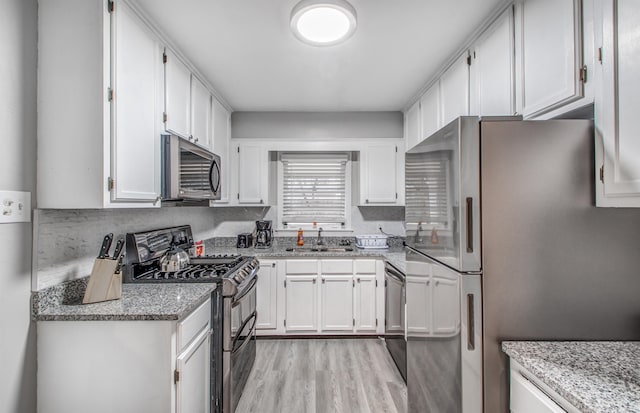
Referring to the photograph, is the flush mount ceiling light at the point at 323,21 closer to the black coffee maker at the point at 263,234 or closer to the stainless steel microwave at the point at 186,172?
the stainless steel microwave at the point at 186,172

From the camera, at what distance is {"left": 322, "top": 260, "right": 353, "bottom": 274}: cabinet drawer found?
10.2 ft

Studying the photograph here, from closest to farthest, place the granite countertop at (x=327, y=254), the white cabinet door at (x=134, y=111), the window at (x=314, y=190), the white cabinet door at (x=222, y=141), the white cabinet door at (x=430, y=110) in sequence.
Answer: the white cabinet door at (x=134, y=111) < the white cabinet door at (x=430, y=110) < the white cabinet door at (x=222, y=141) < the granite countertop at (x=327, y=254) < the window at (x=314, y=190)

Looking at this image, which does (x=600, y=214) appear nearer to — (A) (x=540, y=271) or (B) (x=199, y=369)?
(A) (x=540, y=271)

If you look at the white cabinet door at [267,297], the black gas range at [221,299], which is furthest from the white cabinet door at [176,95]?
the white cabinet door at [267,297]

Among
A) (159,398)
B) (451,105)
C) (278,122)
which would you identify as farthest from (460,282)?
(278,122)

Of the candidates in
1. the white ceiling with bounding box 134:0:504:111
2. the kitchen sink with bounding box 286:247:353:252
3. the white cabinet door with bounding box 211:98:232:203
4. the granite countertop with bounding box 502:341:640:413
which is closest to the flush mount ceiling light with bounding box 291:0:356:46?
the white ceiling with bounding box 134:0:504:111

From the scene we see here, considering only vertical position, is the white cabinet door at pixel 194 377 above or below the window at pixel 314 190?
A: below

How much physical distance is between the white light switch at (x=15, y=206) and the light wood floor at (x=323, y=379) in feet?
5.58

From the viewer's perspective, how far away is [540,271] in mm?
1145

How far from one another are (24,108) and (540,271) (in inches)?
88.9

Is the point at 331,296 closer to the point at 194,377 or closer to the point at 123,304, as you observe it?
the point at 194,377

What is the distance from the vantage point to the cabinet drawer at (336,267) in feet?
10.2

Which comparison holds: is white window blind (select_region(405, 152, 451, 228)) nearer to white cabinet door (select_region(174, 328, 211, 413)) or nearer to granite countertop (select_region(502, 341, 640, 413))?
granite countertop (select_region(502, 341, 640, 413))

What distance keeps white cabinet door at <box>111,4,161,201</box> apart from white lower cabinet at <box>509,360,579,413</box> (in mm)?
1851
